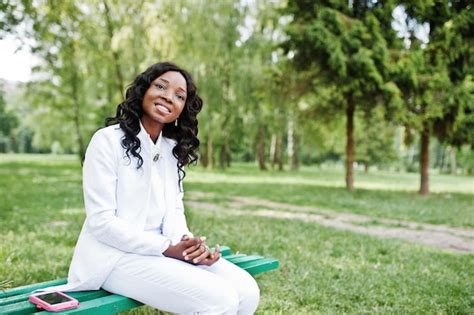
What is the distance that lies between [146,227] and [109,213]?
35cm

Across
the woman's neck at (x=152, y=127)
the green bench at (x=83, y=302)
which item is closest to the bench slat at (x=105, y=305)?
the green bench at (x=83, y=302)

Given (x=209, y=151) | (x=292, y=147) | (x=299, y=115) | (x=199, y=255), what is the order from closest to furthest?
(x=199, y=255), (x=299, y=115), (x=209, y=151), (x=292, y=147)

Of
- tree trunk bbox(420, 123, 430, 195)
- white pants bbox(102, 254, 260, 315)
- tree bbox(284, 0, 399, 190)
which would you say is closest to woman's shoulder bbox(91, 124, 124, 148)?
white pants bbox(102, 254, 260, 315)

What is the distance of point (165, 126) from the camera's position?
3.21 m

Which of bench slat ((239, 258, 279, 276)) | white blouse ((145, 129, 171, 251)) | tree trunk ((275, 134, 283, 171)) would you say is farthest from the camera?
tree trunk ((275, 134, 283, 171))

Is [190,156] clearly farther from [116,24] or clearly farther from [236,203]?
[116,24]

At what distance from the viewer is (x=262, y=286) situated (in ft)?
15.0

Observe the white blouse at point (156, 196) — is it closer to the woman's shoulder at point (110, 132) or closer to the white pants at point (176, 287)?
the woman's shoulder at point (110, 132)

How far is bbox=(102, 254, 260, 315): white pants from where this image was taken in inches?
97.7

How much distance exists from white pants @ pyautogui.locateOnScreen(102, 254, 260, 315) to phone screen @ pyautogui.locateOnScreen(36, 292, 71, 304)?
0.28 m

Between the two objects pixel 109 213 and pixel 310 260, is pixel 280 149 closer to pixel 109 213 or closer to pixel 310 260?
pixel 310 260

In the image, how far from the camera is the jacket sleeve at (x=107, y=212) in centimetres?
259

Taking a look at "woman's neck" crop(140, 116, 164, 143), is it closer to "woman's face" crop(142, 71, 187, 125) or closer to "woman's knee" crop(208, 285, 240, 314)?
"woman's face" crop(142, 71, 187, 125)

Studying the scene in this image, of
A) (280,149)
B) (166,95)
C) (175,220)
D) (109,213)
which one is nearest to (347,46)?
(166,95)
